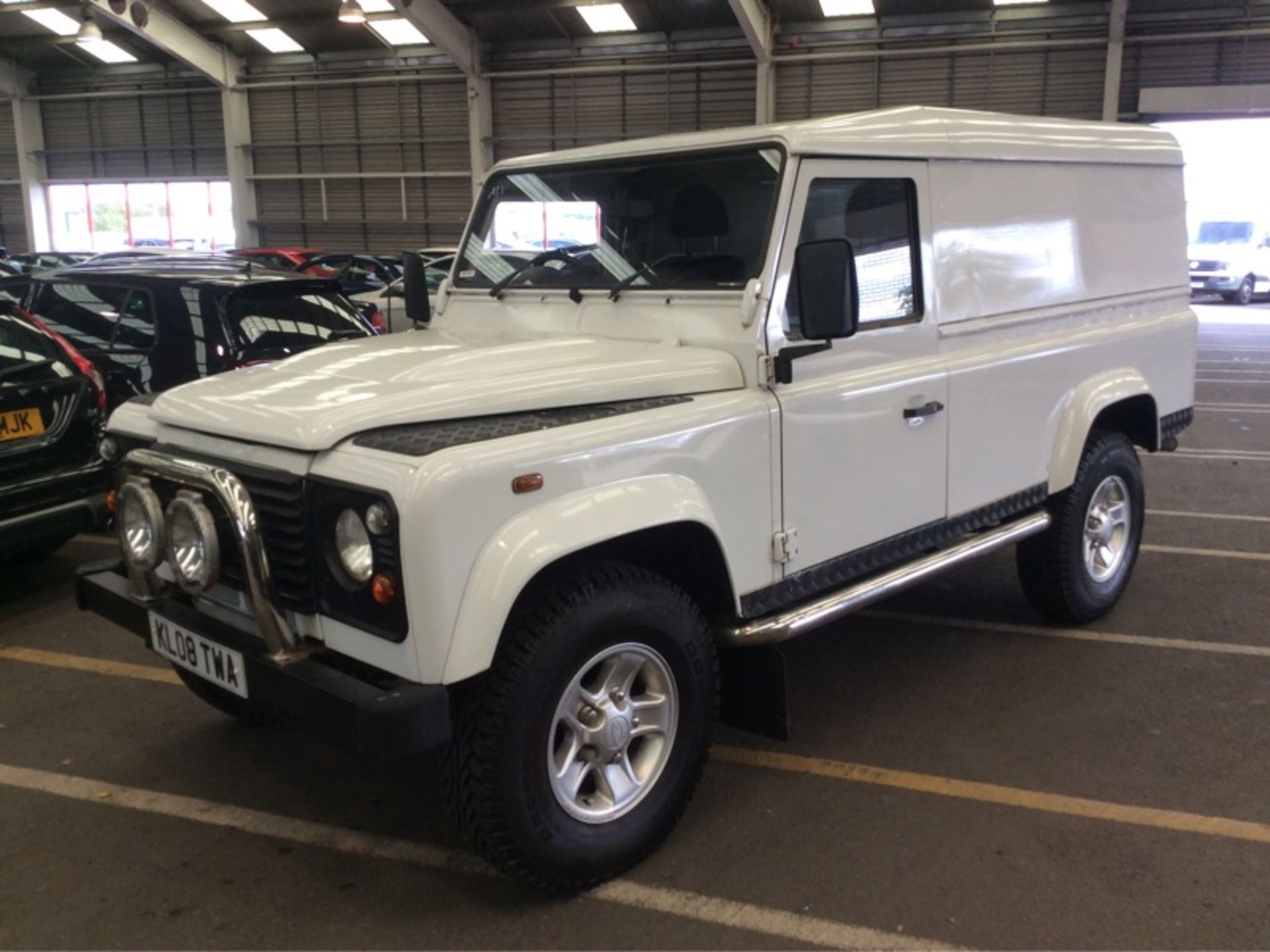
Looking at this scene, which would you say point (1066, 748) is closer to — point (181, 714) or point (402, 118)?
point (181, 714)

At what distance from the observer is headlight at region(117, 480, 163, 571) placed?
10.00 ft

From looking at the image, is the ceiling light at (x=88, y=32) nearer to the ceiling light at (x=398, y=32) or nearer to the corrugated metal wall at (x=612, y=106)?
the ceiling light at (x=398, y=32)

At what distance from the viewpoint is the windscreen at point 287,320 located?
21.4ft

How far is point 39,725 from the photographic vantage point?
414 cm

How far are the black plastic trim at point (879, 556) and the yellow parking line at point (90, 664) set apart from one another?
2.65 meters

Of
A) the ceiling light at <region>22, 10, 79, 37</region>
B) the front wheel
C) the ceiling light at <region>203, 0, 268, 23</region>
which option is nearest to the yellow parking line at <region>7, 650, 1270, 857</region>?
the ceiling light at <region>203, 0, 268, 23</region>

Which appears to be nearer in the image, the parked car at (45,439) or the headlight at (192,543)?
the headlight at (192,543)

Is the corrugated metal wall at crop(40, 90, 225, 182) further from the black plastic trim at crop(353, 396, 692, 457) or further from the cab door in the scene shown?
the black plastic trim at crop(353, 396, 692, 457)

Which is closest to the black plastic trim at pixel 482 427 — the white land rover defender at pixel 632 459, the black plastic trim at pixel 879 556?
the white land rover defender at pixel 632 459

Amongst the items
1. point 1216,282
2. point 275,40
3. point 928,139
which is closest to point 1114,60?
point 1216,282


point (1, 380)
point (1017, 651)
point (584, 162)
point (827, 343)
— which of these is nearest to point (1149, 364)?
point (1017, 651)

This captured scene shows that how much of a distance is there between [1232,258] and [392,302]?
1922 cm

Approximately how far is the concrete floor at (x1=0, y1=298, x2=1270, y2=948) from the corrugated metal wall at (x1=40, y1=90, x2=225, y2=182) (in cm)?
2181

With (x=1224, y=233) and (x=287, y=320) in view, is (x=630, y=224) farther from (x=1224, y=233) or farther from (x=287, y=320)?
(x=1224, y=233)
